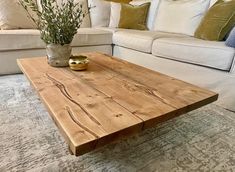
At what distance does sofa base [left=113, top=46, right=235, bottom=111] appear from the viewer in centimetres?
154

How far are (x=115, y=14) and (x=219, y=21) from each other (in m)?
1.53

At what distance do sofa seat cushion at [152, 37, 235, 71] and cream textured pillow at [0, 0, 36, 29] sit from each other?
1465 millimetres

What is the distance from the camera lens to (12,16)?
7.24 ft

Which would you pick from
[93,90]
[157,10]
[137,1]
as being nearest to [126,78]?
[93,90]

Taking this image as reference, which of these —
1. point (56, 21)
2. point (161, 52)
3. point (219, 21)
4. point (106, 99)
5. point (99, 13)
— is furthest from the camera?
point (99, 13)

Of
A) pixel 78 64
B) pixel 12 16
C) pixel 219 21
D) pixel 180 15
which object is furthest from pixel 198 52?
pixel 12 16

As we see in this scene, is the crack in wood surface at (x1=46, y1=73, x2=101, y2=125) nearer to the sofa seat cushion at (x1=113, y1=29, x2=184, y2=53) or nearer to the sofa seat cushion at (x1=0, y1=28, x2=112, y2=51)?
the sofa seat cushion at (x1=0, y1=28, x2=112, y2=51)

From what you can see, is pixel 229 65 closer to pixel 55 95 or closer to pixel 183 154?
pixel 183 154

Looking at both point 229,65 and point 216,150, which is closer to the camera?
point 216,150

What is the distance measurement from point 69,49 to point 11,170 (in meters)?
0.75

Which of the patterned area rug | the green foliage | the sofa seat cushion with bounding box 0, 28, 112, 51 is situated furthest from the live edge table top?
the sofa seat cushion with bounding box 0, 28, 112, 51

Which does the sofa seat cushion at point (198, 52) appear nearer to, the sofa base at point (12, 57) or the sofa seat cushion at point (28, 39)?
the sofa seat cushion at point (28, 39)

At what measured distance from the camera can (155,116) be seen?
2.40ft

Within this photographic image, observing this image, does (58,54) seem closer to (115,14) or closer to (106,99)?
(106,99)
